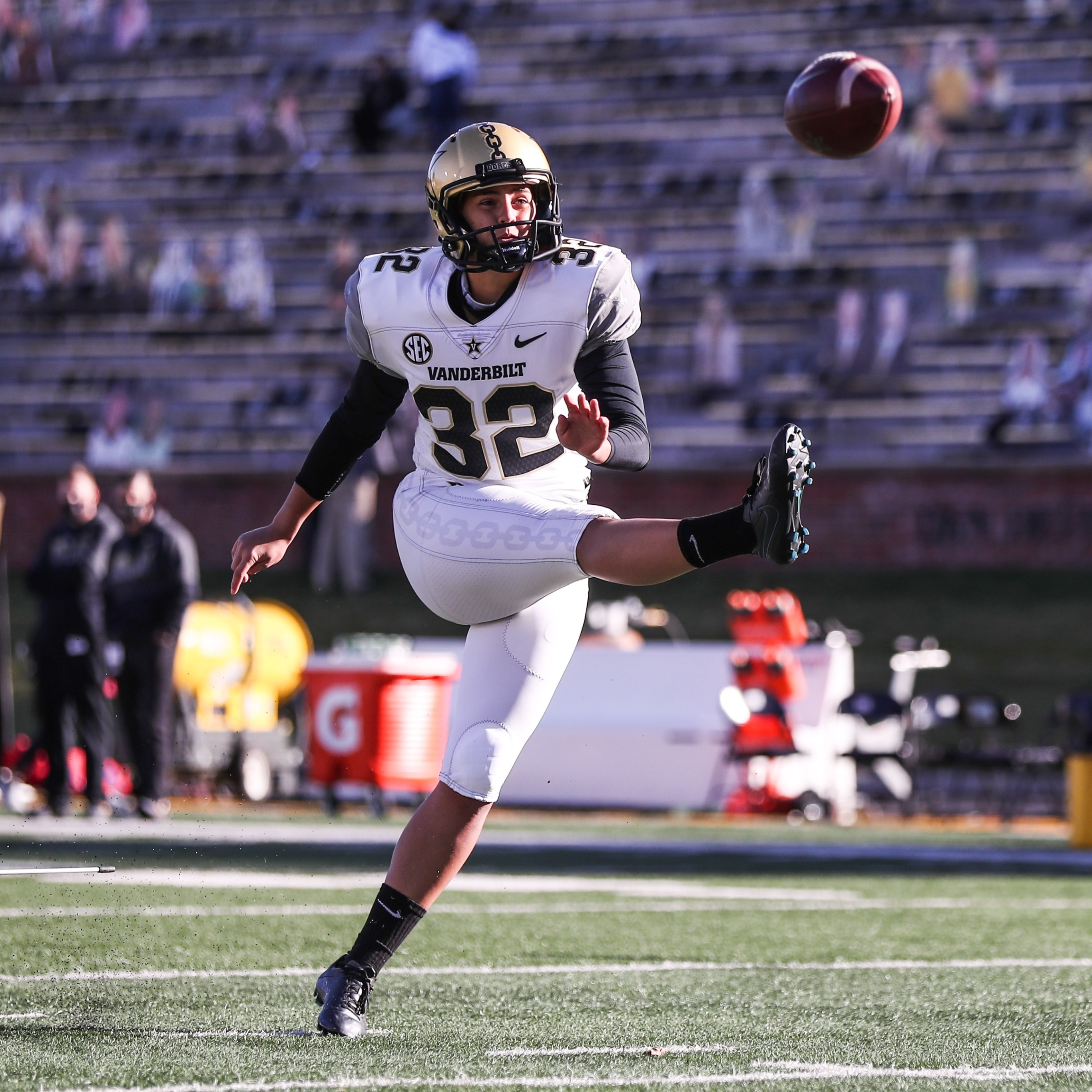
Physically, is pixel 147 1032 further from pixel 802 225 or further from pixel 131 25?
pixel 131 25

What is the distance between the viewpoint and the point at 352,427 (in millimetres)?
4164

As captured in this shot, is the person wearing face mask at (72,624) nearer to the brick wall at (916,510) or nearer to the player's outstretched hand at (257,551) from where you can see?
the player's outstretched hand at (257,551)

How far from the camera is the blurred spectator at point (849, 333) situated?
18.0m

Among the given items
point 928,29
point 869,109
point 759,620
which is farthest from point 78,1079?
point 928,29

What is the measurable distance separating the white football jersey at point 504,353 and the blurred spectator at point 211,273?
17.0 meters

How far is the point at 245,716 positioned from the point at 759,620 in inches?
127

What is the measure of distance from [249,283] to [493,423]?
17098 millimetres

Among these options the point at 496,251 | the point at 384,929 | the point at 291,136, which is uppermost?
the point at 291,136

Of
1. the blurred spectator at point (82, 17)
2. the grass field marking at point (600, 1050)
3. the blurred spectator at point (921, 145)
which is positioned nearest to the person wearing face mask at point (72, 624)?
the grass field marking at point (600, 1050)

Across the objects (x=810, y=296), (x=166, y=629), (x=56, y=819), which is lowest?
(x=56, y=819)

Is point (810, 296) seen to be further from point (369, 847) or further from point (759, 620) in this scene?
point (369, 847)

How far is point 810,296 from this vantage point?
61.2 ft

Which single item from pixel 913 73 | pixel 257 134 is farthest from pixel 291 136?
pixel 913 73

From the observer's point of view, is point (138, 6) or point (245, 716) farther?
point (138, 6)
